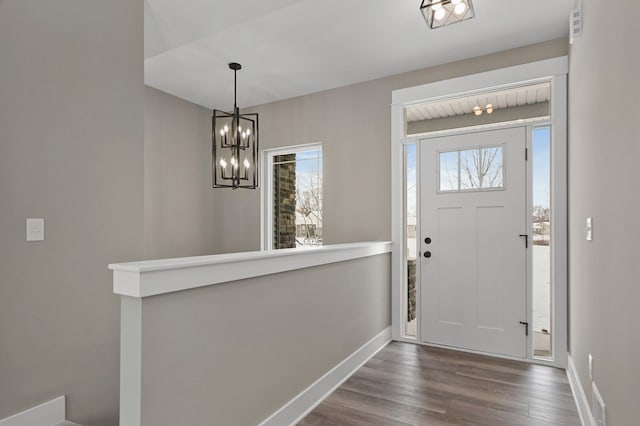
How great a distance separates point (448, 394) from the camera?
2484 millimetres

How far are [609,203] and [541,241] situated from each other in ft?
5.60

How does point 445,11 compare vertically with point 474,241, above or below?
above

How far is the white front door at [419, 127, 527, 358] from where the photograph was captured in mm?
3174

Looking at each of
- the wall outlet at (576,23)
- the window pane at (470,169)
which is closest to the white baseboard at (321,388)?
the window pane at (470,169)

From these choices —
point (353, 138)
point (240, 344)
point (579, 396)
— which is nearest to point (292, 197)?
point (353, 138)

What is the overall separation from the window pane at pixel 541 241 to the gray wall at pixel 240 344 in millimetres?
1643

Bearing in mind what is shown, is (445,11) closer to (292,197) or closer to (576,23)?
(576,23)

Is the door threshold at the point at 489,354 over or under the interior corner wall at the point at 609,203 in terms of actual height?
under

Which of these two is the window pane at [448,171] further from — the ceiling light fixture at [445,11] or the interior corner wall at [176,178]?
the interior corner wall at [176,178]

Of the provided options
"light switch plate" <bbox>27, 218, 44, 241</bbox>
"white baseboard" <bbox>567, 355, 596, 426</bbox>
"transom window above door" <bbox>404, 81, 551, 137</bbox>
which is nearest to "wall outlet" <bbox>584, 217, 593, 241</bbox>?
"white baseboard" <bbox>567, 355, 596, 426</bbox>

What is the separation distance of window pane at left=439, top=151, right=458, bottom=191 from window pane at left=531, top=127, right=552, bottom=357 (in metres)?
0.63

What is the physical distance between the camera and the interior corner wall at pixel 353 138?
3730mm

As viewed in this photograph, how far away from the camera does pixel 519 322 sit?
3.13m

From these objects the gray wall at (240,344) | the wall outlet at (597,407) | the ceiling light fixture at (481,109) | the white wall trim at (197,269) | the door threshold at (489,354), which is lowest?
the door threshold at (489,354)
